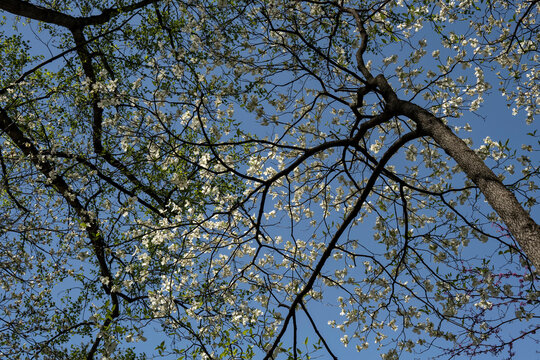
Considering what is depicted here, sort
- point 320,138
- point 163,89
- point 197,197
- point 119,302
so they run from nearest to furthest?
point 163,89 → point 197,197 → point 320,138 → point 119,302

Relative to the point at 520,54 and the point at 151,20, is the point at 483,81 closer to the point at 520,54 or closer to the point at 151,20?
the point at 520,54

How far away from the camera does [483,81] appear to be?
283 inches

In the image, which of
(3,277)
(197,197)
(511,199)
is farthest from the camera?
(3,277)

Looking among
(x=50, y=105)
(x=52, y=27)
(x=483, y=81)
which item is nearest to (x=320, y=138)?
(x=483, y=81)

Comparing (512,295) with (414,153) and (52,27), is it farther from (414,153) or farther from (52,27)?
(52,27)

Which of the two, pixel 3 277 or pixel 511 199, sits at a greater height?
pixel 3 277

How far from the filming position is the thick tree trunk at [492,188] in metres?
3.42

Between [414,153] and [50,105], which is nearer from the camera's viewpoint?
[414,153]

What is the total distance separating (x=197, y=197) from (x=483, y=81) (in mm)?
5363

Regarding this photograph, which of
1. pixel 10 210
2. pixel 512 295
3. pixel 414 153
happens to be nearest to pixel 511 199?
pixel 512 295

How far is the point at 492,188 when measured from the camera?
3.81 meters

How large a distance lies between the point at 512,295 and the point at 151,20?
8.57m

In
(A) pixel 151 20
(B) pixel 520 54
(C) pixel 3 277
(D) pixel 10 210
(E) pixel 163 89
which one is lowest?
(C) pixel 3 277

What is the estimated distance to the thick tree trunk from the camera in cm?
342
